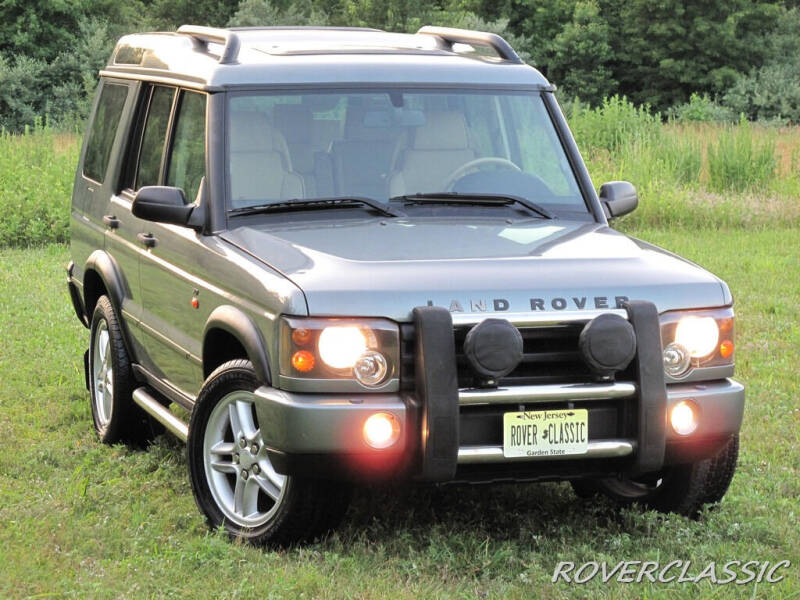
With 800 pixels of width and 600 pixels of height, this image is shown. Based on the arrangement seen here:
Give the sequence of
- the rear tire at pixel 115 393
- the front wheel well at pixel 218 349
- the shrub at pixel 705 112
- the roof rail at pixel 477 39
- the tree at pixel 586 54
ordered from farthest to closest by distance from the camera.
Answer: the tree at pixel 586 54 < the shrub at pixel 705 112 < the rear tire at pixel 115 393 < the roof rail at pixel 477 39 < the front wheel well at pixel 218 349

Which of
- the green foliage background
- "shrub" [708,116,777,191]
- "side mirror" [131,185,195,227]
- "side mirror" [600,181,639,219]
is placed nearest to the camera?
"side mirror" [131,185,195,227]

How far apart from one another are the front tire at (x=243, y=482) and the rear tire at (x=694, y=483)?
1.33 metres

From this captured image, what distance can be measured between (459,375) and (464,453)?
0.93ft

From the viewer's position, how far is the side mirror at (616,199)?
6535mm

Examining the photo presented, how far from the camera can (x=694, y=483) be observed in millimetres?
5801

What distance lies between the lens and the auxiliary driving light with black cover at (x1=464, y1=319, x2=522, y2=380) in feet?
16.0

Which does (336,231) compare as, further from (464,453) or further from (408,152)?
(464,453)

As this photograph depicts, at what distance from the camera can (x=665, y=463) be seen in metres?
5.34

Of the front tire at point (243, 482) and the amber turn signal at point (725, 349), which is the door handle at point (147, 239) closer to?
A: the front tire at point (243, 482)

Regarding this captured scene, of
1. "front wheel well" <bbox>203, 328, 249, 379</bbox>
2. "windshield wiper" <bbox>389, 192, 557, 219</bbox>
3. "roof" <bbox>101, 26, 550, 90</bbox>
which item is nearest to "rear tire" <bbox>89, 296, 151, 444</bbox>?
"roof" <bbox>101, 26, 550, 90</bbox>

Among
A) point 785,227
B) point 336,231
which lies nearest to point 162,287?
point 336,231

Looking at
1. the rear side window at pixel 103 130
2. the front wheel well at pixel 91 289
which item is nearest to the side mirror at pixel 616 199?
the rear side window at pixel 103 130

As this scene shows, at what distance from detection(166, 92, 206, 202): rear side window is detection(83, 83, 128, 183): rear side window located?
42.8 inches

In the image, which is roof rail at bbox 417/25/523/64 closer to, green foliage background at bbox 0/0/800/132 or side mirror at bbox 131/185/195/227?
side mirror at bbox 131/185/195/227
